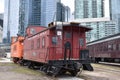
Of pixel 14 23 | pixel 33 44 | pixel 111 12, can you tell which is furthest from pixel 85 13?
pixel 33 44

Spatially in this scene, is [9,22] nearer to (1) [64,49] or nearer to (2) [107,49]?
(2) [107,49]

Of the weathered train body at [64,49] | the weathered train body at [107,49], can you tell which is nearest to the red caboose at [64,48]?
the weathered train body at [64,49]

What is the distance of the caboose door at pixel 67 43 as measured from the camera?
44.1 ft

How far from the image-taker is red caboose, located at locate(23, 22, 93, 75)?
510 inches

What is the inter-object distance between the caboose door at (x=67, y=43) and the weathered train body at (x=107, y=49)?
1150 centimetres

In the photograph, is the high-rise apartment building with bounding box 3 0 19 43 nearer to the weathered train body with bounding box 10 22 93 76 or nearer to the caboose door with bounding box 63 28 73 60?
the weathered train body with bounding box 10 22 93 76

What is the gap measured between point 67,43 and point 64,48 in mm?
459

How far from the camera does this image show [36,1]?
84.5 m

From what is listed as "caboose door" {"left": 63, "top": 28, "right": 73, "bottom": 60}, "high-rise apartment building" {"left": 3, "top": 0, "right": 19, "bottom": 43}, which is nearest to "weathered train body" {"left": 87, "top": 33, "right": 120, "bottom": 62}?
"caboose door" {"left": 63, "top": 28, "right": 73, "bottom": 60}

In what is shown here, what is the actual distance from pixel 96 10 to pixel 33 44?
9640cm

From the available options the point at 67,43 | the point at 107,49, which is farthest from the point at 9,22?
the point at 67,43

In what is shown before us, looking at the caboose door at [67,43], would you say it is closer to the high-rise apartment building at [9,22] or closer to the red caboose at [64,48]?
the red caboose at [64,48]

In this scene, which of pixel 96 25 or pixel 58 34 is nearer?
pixel 58 34

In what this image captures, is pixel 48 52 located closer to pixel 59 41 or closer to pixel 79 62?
pixel 59 41
